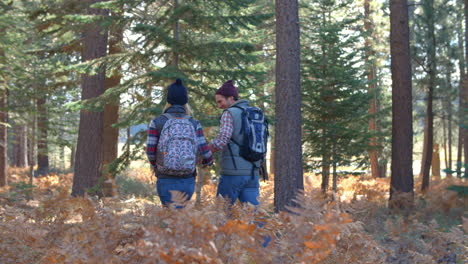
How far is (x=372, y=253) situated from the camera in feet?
11.7

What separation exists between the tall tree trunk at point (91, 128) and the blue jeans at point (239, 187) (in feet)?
23.1

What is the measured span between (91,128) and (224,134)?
7.26 m

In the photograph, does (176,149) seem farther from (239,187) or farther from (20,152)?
(20,152)

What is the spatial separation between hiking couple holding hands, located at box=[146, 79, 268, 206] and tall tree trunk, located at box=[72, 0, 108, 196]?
6.85m

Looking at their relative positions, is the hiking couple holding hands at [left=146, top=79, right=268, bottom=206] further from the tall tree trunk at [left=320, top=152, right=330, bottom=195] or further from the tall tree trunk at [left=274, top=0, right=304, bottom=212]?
the tall tree trunk at [left=320, top=152, right=330, bottom=195]

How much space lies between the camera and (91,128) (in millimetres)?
11602

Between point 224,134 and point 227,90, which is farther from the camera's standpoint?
point 227,90

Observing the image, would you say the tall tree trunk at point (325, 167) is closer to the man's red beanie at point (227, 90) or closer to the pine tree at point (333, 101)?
the pine tree at point (333, 101)

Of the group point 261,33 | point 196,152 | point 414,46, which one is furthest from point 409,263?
point 414,46

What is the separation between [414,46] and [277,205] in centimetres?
1000

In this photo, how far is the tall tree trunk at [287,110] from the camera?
7.12 metres

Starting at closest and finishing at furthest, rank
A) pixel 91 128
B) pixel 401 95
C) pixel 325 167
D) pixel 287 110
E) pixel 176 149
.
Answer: pixel 176 149 → pixel 287 110 → pixel 401 95 → pixel 91 128 → pixel 325 167

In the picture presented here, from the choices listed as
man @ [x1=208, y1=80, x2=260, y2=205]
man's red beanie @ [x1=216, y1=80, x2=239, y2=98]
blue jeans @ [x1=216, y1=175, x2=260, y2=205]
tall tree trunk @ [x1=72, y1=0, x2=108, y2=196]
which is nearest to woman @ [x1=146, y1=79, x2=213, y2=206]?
man @ [x1=208, y1=80, x2=260, y2=205]

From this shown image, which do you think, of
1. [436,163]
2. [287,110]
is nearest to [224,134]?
[287,110]
